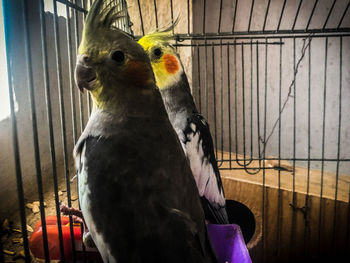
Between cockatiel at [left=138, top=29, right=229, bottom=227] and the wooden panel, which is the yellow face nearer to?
cockatiel at [left=138, top=29, right=229, bottom=227]

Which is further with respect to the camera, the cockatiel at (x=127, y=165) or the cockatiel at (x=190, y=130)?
the cockatiel at (x=190, y=130)

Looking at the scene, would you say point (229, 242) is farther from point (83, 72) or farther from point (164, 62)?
point (164, 62)

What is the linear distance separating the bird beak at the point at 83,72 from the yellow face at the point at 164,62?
56 centimetres

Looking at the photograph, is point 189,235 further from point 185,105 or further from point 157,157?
point 185,105

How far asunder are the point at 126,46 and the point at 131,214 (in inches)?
15.8

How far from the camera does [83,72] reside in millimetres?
607

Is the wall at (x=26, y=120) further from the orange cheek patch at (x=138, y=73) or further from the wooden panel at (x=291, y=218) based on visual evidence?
the wooden panel at (x=291, y=218)

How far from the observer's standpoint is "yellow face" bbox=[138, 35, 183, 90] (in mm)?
1197

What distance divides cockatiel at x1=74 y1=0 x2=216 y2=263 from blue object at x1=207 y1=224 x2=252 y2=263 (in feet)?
0.59

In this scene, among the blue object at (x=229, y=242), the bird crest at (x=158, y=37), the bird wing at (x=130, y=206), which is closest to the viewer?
the bird wing at (x=130, y=206)

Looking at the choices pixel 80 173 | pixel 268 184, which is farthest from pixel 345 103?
pixel 80 173

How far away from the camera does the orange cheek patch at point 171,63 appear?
1280 mm

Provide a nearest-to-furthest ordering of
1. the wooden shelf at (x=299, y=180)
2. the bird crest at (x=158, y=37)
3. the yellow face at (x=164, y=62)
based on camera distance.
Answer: the bird crest at (x=158, y=37), the yellow face at (x=164, y=62), the wooden shelf at (x=299, y=180)

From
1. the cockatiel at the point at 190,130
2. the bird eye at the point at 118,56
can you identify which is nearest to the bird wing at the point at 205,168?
the cockatiel at the point at 190,130
